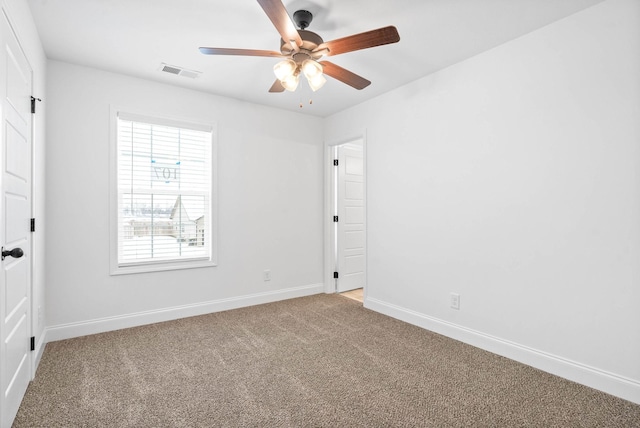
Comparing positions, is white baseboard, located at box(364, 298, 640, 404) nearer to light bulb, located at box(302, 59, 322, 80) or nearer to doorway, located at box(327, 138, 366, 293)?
doorway, located at box(327, 138, 366, 293)

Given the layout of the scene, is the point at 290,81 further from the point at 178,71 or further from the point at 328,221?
the point at 328,221

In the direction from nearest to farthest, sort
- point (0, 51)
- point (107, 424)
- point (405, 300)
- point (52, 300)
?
point (0, 51)
point (107, 424)
point (52, 300)
point (405, 300)

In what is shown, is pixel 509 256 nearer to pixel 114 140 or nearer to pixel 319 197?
pixel 319 197

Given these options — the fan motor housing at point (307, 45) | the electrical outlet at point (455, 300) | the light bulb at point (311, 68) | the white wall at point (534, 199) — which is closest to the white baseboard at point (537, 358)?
the white wall at point (534, 199)

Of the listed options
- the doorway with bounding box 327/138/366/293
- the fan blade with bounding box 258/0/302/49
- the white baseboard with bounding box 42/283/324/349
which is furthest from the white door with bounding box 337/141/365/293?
the fan blade with bounding box 258/0/302/49

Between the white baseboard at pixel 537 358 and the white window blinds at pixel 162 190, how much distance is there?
254 cm

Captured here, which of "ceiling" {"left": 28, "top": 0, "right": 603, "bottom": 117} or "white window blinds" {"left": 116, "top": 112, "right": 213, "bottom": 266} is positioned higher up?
"ceiling" {"left": 28, "top": 0, "right": 603, "bottom": 117}

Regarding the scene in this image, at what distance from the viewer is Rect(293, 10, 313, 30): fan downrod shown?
2.26m

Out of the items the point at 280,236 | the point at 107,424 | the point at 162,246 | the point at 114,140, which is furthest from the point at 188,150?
the point at 107,424

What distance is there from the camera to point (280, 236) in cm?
441

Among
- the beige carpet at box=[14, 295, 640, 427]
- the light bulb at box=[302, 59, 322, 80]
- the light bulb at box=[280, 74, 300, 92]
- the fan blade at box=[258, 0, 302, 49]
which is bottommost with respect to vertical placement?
the beige carpet at box=[14, 295, 640, 427]

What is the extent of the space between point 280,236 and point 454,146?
2.38 meters

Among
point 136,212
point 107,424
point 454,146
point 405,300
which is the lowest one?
point 107,424

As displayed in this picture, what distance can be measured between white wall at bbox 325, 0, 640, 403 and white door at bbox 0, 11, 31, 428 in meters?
3.15
